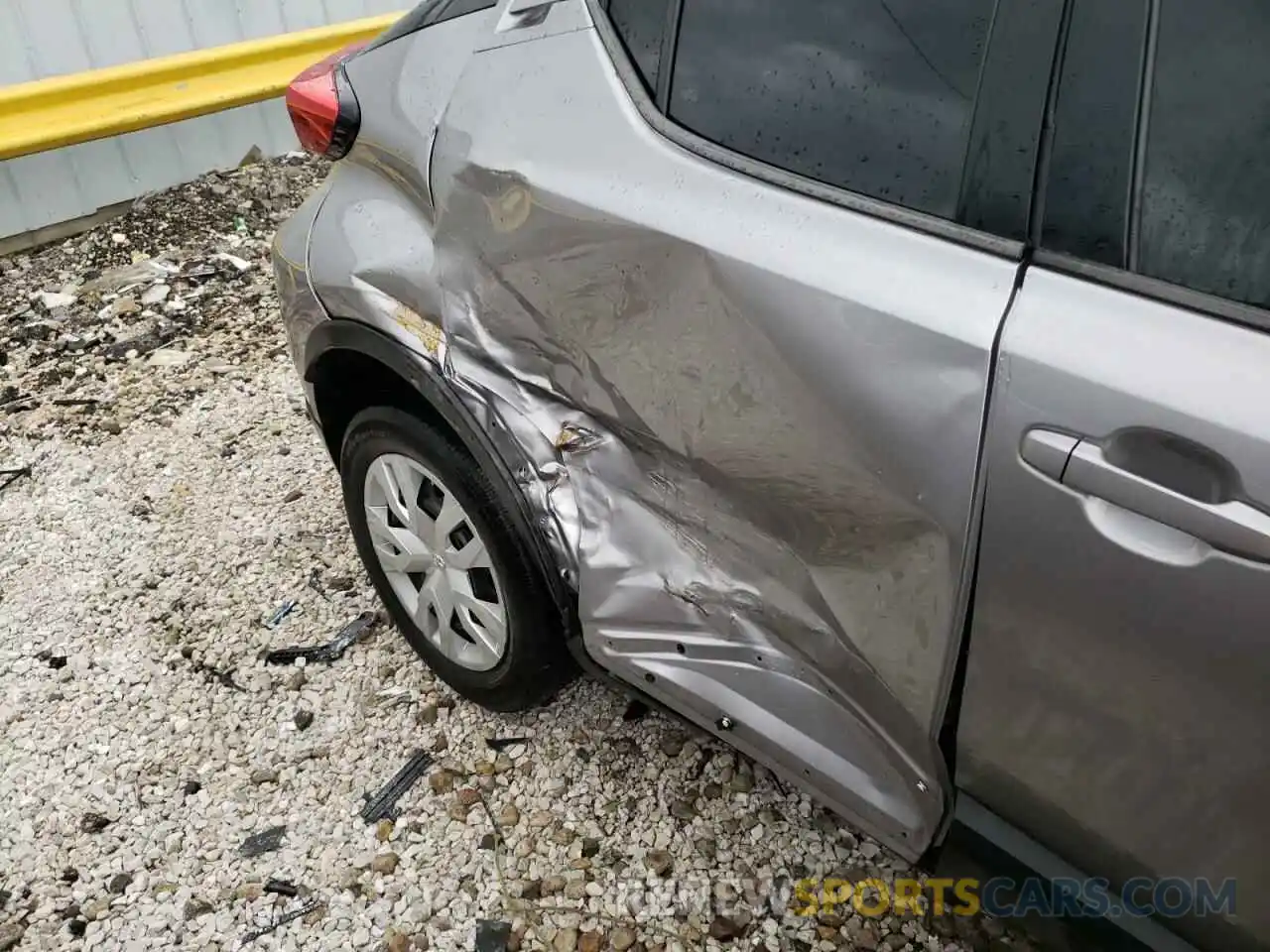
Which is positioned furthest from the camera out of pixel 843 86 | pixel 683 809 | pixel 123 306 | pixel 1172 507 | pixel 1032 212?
pixel 123 306

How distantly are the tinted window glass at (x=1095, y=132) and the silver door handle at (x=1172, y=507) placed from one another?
22 cm

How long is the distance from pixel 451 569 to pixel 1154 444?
145cm

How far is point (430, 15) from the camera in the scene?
1.89 meters

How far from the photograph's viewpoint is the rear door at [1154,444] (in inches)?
38.2

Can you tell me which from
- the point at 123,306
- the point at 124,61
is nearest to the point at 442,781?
the point at 123,306

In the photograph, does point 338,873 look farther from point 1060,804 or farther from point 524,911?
point 1060,804

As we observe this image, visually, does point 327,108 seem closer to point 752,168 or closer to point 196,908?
point 752,168

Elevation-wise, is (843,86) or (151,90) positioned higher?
(843,86)

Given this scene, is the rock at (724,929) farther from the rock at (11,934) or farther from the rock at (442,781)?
the rock at (11,934)

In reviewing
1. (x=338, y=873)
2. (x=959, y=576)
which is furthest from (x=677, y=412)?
(x=338, y=873)

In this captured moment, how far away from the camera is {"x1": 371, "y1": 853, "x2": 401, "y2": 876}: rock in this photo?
2.03 m

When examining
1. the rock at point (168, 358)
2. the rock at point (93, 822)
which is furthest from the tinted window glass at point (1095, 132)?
the rock at point (168, 358)

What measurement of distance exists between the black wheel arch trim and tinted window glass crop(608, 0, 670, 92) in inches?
27.1

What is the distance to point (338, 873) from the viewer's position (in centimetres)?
204
